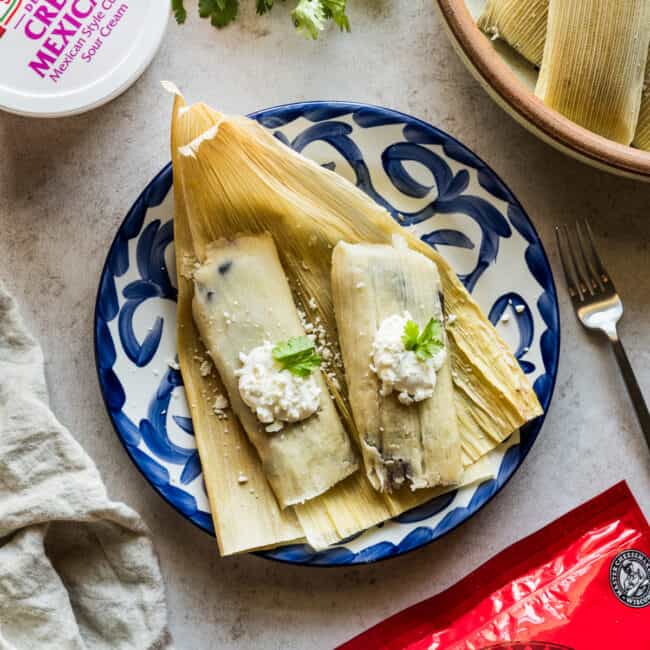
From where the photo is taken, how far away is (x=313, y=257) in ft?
6.23

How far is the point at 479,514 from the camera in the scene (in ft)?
6.52

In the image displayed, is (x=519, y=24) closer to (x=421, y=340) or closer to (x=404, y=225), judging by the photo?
(x=404, y=225)

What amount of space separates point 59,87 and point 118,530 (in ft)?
3.16

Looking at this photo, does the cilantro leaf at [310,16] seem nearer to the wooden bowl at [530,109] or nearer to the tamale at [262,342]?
the wooden bowl at [530,109]

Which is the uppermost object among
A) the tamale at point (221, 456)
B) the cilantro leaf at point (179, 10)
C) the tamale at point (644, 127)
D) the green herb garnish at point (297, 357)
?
the cilantro leaf at point (179, 10)

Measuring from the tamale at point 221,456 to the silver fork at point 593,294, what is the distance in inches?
30.9

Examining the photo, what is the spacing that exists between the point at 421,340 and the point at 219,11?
0.83 m

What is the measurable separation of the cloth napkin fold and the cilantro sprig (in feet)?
2.42

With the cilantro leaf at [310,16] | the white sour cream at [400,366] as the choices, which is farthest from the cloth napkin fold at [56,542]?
the cilantro leaf at [310,16]

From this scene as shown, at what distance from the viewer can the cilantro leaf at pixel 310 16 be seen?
185cm

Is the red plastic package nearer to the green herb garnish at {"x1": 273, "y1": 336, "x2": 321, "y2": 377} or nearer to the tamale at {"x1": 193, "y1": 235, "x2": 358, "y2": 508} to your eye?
the tamale at {"x1": 193, "y1": 235, "x2": 358, "y2": 508}

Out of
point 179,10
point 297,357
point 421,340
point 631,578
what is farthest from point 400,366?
point 179,10

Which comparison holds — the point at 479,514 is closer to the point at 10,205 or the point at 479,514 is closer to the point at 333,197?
the point at 333,197

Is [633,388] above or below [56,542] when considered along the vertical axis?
above
